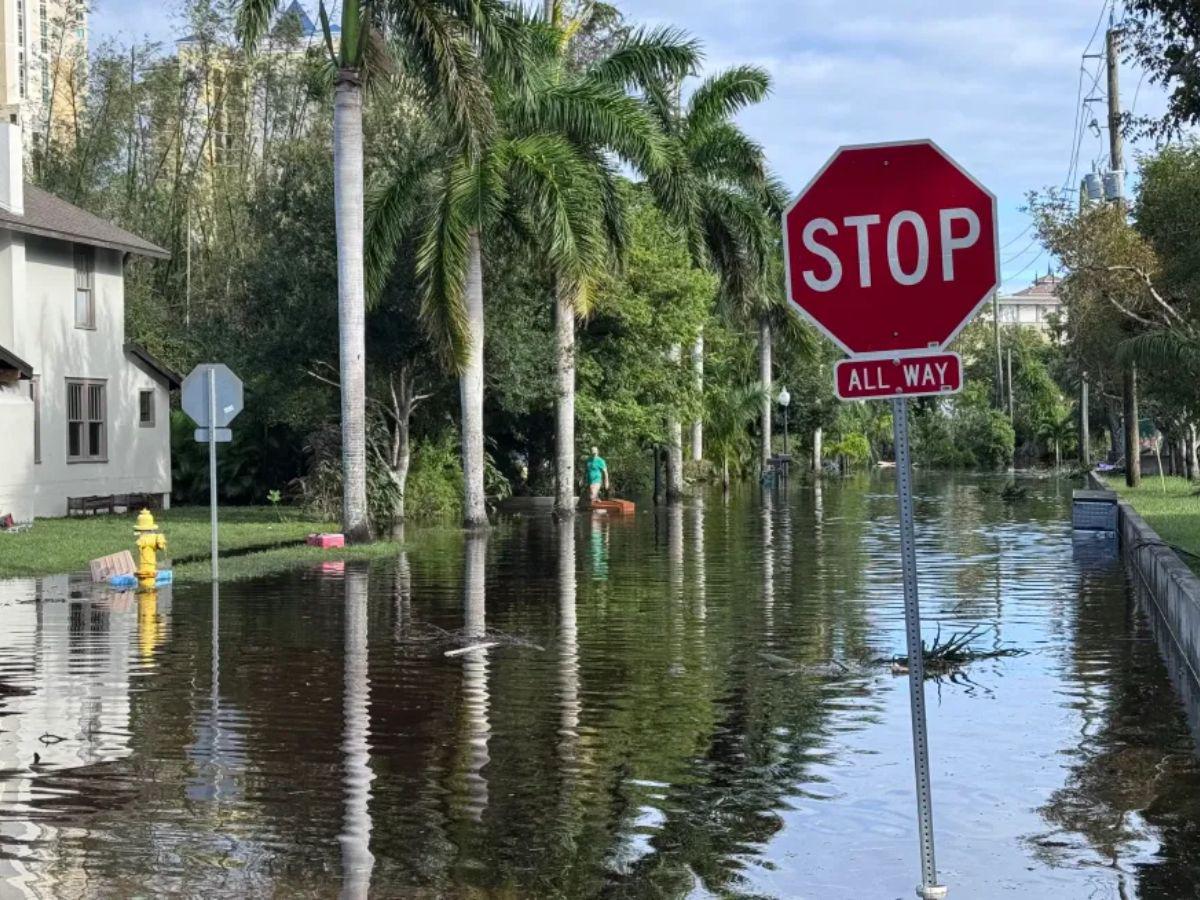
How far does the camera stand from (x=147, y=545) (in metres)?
20.5

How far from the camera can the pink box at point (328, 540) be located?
2741 cm

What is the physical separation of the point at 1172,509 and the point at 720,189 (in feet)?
50.1

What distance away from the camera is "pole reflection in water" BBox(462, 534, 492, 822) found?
9281 mm

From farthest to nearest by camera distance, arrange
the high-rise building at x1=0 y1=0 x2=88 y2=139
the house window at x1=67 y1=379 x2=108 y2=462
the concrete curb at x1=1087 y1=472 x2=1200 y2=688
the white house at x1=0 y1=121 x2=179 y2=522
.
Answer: the high-rise building at x1=0 y1=0 x2=88 y2=139
the house window at x1=67 y1=379 x2=108 y2=462
the white house at x1=0 y1=121 x2=179 y2=522
the concrete curb at x1=1087 y1=472 x2=1200 y2=688

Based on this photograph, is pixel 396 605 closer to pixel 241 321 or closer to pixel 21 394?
pixel 21 394

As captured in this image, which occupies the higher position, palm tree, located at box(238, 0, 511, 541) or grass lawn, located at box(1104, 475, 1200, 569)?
palm tree, located at box(238, 0, 511, 541)

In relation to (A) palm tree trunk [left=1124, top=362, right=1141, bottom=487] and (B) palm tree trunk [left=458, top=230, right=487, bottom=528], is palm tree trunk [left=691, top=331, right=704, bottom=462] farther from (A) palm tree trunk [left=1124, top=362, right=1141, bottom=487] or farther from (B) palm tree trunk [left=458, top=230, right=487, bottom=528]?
(B) palm tree trunk [left=458, top=230, right=487, bottom=528]

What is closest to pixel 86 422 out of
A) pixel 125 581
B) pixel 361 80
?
pixel 361 80

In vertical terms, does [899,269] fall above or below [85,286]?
below

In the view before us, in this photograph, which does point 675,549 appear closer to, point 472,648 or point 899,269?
point 472,648

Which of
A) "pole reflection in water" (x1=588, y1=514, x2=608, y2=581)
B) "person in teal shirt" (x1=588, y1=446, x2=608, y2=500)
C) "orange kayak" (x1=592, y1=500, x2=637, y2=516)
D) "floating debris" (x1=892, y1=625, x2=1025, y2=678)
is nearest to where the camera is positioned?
"floating debris" (x1=892, y1=625, x2=1025, y2=678)

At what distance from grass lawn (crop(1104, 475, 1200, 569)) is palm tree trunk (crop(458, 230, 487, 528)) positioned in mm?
12169

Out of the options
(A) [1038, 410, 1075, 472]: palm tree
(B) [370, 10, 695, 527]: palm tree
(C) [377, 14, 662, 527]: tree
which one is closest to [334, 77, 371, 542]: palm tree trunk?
(C) [377, 14, 662, 527]: tree

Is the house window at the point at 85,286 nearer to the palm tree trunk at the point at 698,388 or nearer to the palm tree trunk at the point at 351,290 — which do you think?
the palm tree trunk at the point at 351,290
